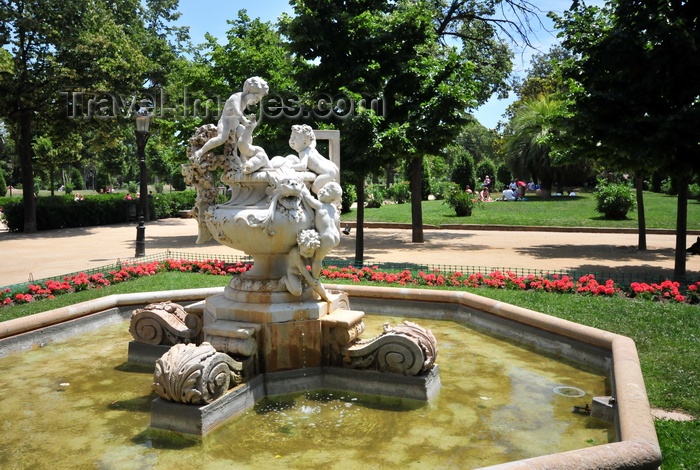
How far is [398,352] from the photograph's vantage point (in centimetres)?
555

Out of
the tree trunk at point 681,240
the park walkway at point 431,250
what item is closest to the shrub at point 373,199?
the park walkway at point 431,250

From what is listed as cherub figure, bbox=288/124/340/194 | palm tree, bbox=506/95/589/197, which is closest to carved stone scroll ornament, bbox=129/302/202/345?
cherub figure, bbox=288/124/340/194

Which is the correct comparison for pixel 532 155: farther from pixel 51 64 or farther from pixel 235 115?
pixel 235 115

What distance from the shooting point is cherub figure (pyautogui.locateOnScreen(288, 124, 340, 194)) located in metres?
5.98

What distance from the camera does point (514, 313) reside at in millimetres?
7316

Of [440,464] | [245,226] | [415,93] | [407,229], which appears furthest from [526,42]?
[440,464]

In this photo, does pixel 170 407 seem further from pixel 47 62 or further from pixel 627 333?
pixel 47 62

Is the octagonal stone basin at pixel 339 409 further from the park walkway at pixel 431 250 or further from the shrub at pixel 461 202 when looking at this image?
the shrub at pixel 461 202

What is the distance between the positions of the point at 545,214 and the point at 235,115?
24391 millimetres

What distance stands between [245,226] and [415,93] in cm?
945

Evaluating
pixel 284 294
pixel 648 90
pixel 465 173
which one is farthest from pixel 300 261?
pixel 465 173

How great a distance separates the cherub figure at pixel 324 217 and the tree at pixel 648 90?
7.08m

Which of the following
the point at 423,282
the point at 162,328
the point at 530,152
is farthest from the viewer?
the point at 530,152

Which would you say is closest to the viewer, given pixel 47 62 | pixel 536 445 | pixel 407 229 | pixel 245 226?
pixel 536 445
